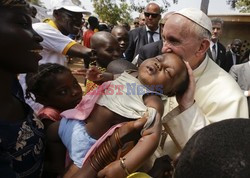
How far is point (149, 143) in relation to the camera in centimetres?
149

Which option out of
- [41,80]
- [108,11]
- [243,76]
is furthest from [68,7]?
[108,11]

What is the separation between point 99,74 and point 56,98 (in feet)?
1.25

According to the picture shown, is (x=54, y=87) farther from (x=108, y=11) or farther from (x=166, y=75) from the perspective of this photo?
(x=108, y=11)

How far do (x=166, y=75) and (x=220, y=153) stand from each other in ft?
4.06

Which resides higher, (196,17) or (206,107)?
(196,17)

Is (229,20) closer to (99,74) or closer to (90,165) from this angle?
(99,74)

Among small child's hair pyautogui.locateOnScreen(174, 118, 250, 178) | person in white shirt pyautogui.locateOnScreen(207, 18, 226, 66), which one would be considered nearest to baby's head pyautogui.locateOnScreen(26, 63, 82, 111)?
small child's hair pyautogui.locateOnScreen(174, 118, 250, 178)

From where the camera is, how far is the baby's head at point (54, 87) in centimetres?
210

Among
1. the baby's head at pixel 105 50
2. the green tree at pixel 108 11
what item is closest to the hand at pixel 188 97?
the baby's head at pixel 105 50

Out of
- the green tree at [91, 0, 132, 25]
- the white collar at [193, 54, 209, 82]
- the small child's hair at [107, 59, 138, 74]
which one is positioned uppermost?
the white collar at [193, 54, 209, 82]

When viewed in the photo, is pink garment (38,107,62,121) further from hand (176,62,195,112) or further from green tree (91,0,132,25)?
green tree (91,0,132,25)

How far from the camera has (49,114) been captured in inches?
78.2

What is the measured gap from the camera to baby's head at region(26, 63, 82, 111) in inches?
82.8

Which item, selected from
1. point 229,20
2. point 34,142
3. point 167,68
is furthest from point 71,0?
point 229,20
